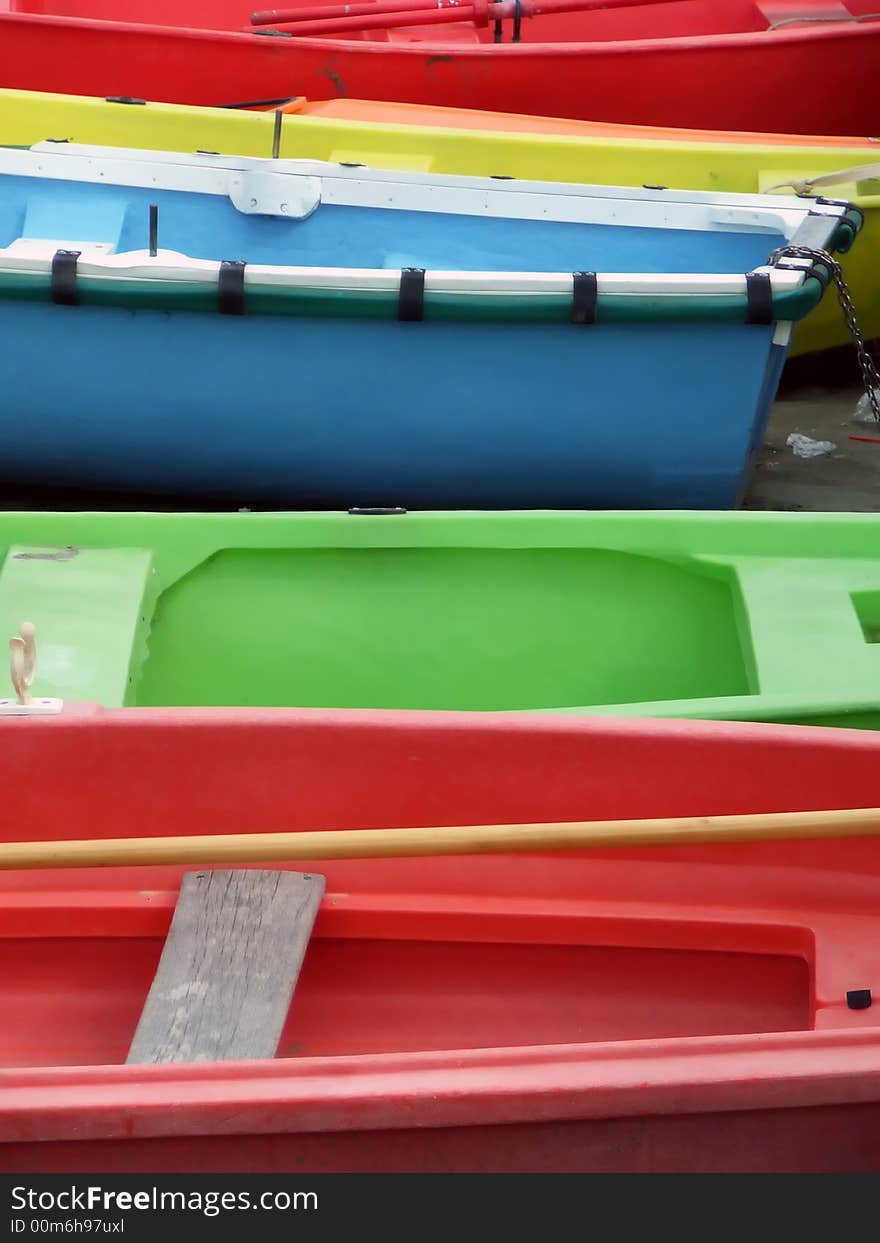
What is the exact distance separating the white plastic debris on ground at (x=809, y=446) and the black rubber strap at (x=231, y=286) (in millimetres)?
1825

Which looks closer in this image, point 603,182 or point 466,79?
point 603,182

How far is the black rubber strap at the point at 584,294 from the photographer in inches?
130

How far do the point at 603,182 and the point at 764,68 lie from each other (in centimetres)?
109

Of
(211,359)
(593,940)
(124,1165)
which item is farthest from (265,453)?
(124,1165)

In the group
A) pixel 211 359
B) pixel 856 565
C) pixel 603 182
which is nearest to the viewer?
pixel 856 565

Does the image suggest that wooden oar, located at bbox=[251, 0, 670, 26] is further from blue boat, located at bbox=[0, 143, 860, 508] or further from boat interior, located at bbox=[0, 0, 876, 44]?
blue boat, located at bbox=[0, 143, 860, 508]

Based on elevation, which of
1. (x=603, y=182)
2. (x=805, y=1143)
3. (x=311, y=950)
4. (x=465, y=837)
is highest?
(x=603, y=182)

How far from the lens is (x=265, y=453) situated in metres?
3.66

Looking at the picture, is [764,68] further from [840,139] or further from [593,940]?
[593,940]

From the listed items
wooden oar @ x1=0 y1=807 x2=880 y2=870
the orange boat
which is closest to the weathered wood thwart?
wooden oar @ x1=0 y1=807 x2=880 y2=870

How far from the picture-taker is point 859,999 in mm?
1828

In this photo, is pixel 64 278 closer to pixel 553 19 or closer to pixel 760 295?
pixel 760 295

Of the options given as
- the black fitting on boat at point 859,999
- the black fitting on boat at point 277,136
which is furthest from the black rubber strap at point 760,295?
the black fitting on boat at point 859,999

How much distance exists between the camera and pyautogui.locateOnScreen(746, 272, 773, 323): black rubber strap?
328 centimetres
